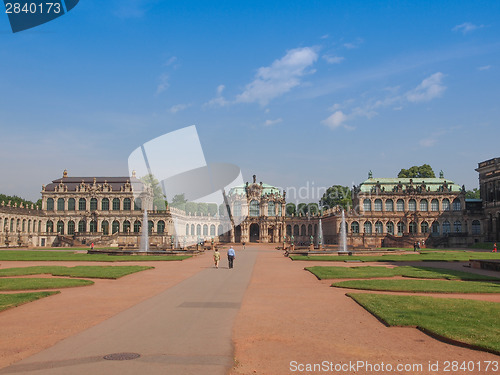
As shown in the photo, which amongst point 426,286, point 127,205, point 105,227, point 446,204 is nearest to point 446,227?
point 446,204

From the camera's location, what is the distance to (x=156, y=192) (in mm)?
136625

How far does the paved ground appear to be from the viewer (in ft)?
36.5

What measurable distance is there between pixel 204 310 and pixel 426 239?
292ft

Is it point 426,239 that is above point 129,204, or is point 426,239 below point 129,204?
below

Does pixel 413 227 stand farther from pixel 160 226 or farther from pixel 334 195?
pixel 160 226

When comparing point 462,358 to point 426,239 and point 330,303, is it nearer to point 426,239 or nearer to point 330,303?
point 330,303

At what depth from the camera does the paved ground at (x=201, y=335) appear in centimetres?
1113

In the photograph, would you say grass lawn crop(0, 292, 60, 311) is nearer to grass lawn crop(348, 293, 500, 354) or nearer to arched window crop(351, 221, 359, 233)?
grass lawn crop(348, 293, 500, 354)

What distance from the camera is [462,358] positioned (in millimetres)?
11516

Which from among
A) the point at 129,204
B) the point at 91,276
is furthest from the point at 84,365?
the point at 129,204

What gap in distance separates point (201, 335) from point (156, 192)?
125725 millimetres

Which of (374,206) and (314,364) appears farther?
(374,206)

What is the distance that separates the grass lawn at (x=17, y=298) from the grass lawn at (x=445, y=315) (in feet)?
47.8

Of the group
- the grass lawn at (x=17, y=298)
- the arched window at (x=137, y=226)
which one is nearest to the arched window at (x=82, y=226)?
the arched window at (x=137, y=226)
